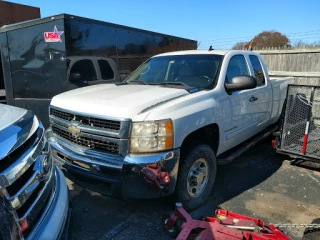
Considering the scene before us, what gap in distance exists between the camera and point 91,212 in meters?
3.46

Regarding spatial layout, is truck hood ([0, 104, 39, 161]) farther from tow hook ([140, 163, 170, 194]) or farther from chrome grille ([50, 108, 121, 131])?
tow hook ([140, 163, 170, 194])

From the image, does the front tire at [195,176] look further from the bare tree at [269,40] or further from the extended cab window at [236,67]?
the bare tree at [269,40]

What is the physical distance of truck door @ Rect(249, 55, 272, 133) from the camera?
15.3 feet

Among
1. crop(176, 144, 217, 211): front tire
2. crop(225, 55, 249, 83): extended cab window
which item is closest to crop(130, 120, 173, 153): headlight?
crop(176, 144, 217, 211): front tire

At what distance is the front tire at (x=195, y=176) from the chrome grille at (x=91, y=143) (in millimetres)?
804

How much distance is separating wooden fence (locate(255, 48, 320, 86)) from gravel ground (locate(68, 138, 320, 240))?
16.2ft

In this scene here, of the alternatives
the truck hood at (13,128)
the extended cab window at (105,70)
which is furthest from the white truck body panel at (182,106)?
the extended cab window at (105,70)

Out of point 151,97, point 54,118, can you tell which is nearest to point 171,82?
point 151,97

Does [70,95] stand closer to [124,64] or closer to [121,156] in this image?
[121,156]

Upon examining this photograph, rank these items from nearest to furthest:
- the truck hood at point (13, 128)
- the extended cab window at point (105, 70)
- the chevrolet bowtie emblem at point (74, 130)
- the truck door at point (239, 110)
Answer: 1. the truck hood at point (13, 128)
2. the chevrolet bowtie emblem at point (74, 130)
3. the truck door at point (239, 110)
4. the extended cab window at point (105, 70)

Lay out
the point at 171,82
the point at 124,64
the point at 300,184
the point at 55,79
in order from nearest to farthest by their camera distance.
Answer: the point at 171,82 < the point at 300,184 < the point at 55,79 < the point at 124,64

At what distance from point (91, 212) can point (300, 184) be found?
10.3 ft

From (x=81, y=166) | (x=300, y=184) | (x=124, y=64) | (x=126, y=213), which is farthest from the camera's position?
(x=124, y=64)

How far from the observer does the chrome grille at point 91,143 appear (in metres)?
2.89
